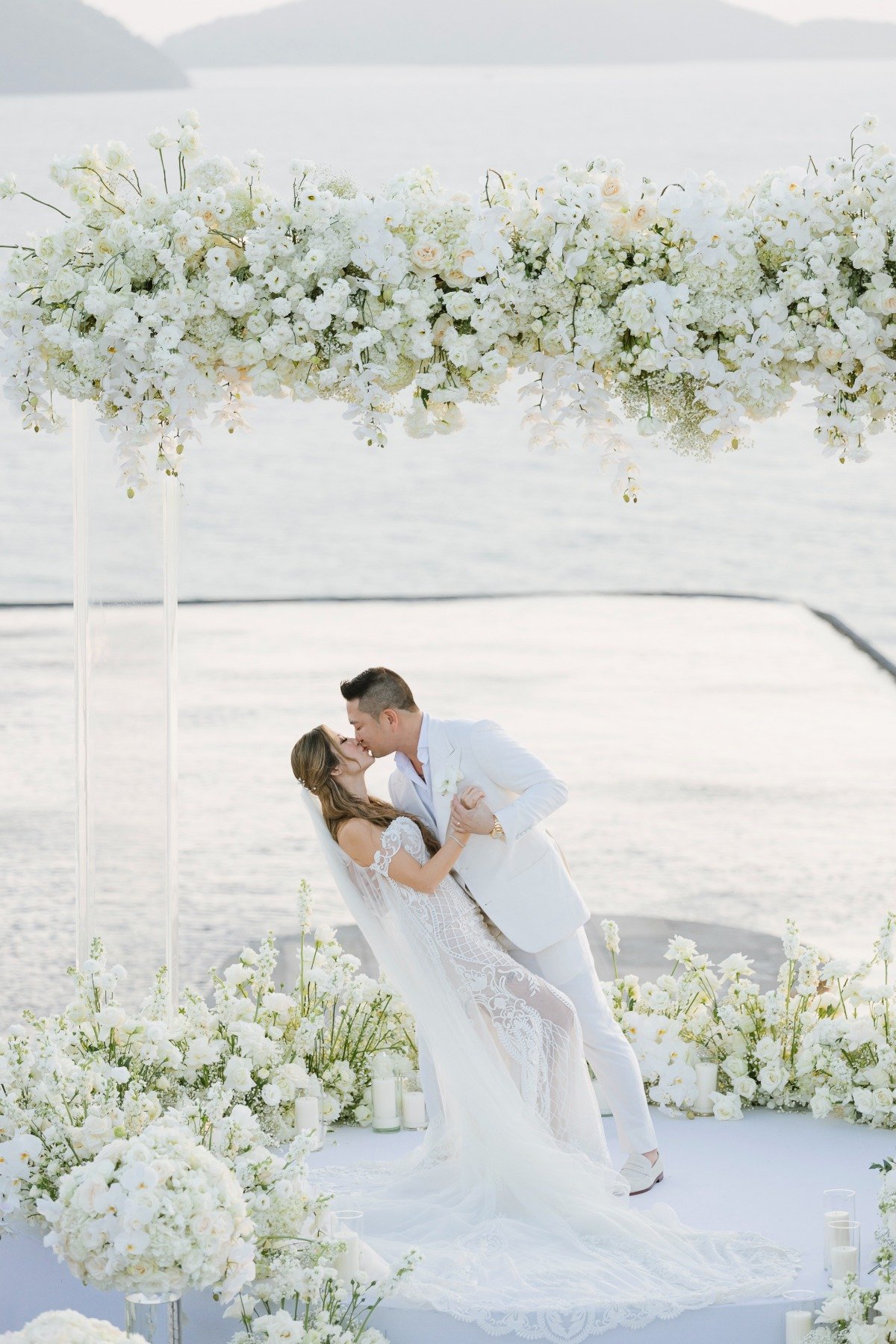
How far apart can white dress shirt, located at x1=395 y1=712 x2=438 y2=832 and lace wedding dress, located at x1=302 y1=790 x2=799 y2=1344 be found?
133mm

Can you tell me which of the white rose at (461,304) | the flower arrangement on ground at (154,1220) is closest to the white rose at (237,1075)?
the flower arrangement on ground at (154,1220)

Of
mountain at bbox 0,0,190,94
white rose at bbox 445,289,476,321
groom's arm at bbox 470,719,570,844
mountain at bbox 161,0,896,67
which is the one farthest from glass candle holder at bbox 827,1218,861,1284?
mountain at bbox 161,0,896,67

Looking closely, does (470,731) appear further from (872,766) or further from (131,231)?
(872,766)

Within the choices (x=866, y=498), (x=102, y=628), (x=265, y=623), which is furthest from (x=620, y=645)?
(x=102, y=628)

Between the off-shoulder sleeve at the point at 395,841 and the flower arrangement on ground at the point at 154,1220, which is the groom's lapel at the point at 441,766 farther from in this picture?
the flower arrangement on ground at the point at 154,1220

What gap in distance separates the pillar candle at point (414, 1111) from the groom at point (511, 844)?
49cm

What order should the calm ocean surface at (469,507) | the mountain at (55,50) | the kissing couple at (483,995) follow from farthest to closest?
the mountain at (55,50)
the calm ocean surface at (469,507)
the kissing couple at (483,995)

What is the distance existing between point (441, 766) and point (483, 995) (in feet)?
1.82

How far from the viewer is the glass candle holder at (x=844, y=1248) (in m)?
3.55

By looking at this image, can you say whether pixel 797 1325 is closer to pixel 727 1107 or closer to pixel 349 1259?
pixel 349 1259

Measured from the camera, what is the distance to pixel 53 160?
363 cm

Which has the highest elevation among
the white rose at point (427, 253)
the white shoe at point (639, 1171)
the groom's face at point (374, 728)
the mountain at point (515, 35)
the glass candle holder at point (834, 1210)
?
the mountain at point (515, 35)

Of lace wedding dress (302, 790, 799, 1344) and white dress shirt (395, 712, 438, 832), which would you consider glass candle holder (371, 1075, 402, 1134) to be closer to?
lace wedding dress (302, 790, 799, 1344)

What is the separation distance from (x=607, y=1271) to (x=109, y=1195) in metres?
1.26
